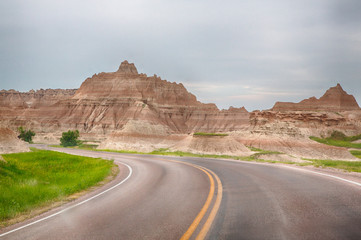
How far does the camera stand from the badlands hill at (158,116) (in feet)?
271

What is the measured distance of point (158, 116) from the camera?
133 m

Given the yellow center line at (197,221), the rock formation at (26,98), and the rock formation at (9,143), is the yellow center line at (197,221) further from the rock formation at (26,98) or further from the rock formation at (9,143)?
the rock formation at (26,98)

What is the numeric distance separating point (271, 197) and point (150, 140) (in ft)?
281

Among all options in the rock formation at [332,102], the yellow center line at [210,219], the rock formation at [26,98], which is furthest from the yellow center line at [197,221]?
the rock formation at [26,98]

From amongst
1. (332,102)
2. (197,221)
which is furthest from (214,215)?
(332,102)

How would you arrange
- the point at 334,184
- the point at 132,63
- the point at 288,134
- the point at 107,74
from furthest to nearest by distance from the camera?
the point at 132,63 < the point at 107,74 < the point at 288,134 < the point at 334,184

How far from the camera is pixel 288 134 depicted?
2768 inches

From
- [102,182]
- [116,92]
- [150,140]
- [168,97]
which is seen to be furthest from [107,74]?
[102,182]

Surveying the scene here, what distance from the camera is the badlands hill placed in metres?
82.6

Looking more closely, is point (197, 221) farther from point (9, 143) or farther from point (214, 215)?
point (9, 143)

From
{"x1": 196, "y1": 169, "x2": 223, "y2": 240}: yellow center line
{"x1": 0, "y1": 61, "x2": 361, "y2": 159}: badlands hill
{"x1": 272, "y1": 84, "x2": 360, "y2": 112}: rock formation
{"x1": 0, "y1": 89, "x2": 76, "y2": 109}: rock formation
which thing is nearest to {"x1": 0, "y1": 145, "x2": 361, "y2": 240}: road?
{"x1": 196, "y1": 169, "x2": 223, "y2": 240}: yellow center line

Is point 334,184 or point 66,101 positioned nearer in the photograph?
point 334,184

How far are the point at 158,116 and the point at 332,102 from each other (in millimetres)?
86204

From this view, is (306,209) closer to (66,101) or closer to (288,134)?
(288,134)
